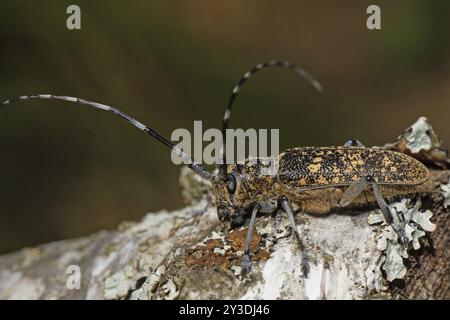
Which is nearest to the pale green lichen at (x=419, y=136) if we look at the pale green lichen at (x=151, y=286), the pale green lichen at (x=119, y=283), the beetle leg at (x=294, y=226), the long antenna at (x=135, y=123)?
the beetle leg at (x=294, y=226)

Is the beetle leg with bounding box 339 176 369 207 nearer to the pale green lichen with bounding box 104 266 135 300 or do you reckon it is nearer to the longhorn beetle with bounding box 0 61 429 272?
the longhorn beetle with bounding box 0 61 429 272

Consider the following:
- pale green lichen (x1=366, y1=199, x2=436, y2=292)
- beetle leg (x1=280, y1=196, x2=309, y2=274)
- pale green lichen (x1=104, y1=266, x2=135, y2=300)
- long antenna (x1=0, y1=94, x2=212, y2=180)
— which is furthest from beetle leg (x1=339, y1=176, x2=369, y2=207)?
pale green lichen (x1=104, y1=266, x2=135, y2=300)

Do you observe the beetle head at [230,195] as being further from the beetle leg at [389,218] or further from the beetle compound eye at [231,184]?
the beetle leg at [389,218]

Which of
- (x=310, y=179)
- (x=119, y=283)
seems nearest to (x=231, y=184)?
(x=310, y=179)

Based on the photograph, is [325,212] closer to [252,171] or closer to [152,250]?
[252,171]

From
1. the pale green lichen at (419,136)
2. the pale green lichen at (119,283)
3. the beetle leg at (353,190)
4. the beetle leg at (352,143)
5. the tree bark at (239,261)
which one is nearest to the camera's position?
the tree bark at (239,261)

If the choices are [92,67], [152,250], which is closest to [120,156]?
[92,67]
